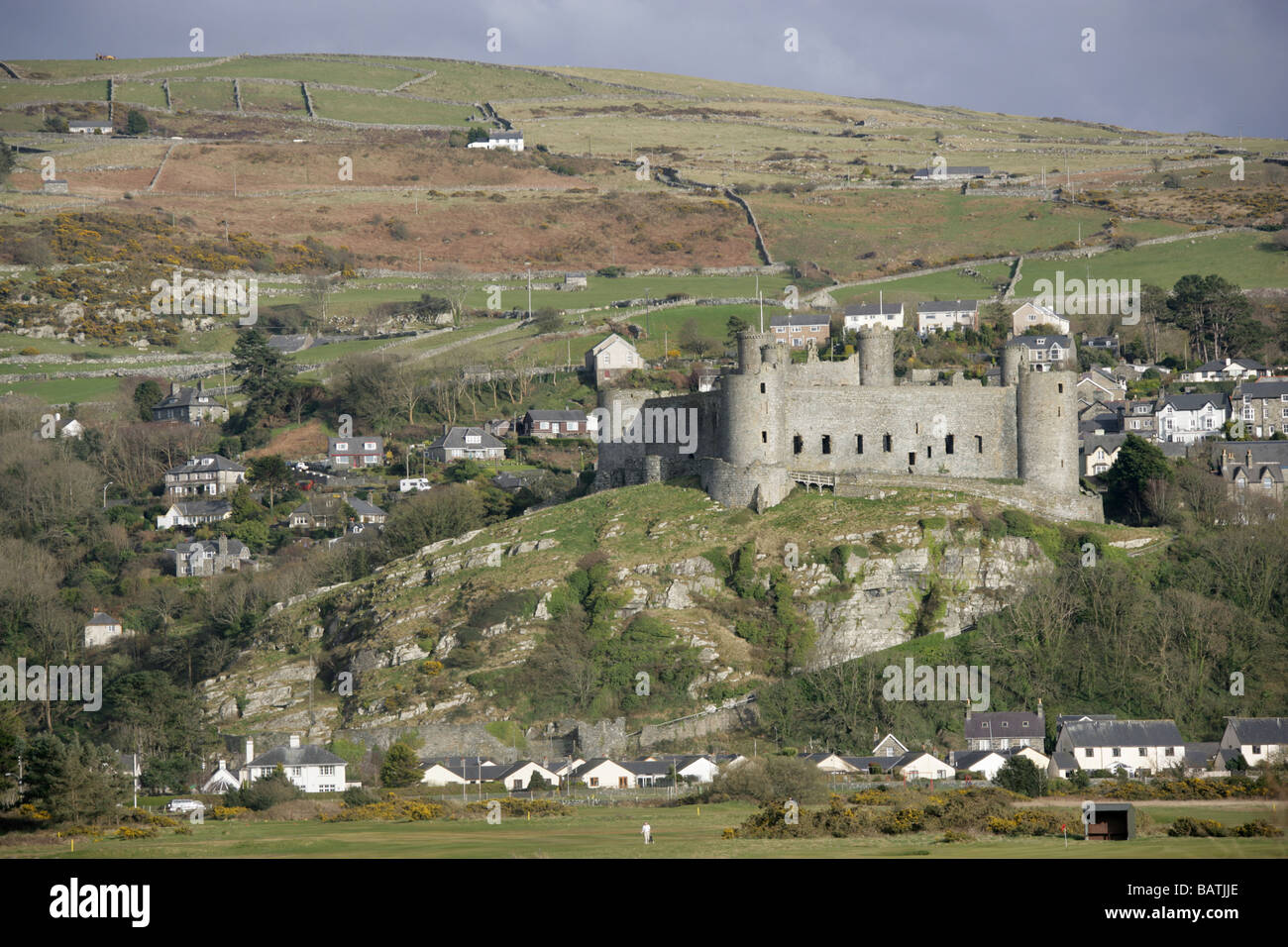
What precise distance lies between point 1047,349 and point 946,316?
10437mm

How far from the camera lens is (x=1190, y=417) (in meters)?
94.8

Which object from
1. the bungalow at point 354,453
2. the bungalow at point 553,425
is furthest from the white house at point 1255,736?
the bungalow at point 354,453

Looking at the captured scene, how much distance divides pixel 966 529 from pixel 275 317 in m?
82.7

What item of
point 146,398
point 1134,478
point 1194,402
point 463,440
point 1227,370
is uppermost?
point 146,398

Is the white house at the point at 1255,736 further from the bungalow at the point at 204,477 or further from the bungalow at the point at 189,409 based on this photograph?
the bungalow at the point at 189,409

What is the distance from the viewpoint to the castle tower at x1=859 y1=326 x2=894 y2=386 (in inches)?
2813

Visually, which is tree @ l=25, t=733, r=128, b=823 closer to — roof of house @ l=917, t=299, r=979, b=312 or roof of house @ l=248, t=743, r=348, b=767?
roof of house @ l=248, t=743, r=348, b=767

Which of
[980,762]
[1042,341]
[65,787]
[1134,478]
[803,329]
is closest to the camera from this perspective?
[65,787]

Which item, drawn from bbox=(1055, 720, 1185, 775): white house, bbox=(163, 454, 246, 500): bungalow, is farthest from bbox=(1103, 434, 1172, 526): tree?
bbox=(163, 454, 246, 500): bungalow

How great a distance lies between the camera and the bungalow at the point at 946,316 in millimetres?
113000

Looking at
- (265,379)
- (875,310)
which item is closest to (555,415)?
(265,379)

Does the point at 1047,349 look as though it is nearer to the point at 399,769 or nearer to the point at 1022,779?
the point at 1022,779

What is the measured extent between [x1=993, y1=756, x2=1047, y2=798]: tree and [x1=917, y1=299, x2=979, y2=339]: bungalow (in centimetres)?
6105
